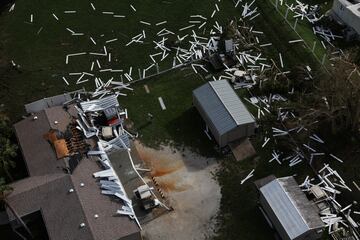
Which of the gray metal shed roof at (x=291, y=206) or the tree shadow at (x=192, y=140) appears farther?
the tree shadow at (x=192, y=140)

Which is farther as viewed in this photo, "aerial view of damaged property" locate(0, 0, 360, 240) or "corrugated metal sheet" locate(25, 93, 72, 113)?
"corrugated metal sheet" locate(25, 93, 72, 113)

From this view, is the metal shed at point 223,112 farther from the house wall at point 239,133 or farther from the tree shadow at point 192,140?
the tree shadow at point 192,140

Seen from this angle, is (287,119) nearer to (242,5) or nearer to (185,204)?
(185,204)

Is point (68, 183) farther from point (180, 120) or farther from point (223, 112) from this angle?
point (223, 112)

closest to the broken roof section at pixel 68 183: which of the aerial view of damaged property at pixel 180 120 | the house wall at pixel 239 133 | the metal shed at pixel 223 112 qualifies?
the aerial view of damaged property at pixel 180 120

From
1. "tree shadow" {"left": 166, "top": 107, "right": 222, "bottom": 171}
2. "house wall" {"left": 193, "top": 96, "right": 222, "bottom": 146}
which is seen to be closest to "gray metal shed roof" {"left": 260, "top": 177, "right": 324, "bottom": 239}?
"tree shadow" {"left": 166, "top": 107, "right": 222, "bottom": 171}

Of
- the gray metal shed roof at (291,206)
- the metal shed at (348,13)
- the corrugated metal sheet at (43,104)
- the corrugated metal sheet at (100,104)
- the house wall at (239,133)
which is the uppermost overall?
the corrugated metal sheet at (43,104)

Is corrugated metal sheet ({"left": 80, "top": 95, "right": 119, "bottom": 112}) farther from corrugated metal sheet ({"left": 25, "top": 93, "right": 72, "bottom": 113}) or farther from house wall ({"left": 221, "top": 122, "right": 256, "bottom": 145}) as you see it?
house wall ({"left": 221, "top": 122, "right": 256, "bottom": 145})

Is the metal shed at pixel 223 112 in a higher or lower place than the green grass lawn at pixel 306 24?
lower
